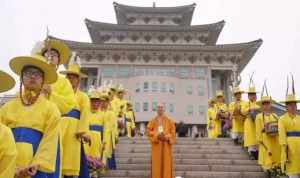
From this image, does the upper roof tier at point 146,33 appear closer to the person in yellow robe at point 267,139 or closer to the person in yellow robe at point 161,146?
the person in yellow robe at point 267,139

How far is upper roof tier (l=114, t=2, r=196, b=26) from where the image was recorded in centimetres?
3275

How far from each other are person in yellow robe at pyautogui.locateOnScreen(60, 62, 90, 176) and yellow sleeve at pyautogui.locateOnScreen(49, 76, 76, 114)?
7.9 inches

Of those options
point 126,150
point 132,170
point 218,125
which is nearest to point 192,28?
point 218,125

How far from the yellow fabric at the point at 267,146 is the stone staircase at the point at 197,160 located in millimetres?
373

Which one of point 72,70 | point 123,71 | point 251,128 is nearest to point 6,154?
point 72,70

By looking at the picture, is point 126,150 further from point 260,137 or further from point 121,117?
point 260,137

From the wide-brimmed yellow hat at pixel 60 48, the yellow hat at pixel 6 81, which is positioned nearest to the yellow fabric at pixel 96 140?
the wide-brimmed yellow hat at pixel 60 48

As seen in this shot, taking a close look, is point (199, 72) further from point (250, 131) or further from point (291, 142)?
point (291, 142)

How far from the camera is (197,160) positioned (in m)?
9.34

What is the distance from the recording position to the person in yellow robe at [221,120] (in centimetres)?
1219

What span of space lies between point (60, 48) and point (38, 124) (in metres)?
1.52

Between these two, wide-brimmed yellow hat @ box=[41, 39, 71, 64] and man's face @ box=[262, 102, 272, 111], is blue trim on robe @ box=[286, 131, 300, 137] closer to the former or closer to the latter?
man's face @ box=[262, 102, 272, 111]

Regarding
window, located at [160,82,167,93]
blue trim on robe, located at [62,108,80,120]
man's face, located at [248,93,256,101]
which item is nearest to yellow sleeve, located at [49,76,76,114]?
blue trim on robe, located at [62,108,80,120]

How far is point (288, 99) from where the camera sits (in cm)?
707
